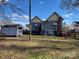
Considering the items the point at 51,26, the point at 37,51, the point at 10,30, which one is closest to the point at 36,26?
the point at 51,26

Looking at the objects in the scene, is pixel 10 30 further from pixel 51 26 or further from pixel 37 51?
pixel 37 51

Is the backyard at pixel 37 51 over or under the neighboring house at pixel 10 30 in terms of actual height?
under

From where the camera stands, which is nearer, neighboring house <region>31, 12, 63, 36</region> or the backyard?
the backyard

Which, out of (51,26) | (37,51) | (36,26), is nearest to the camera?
(37,51)

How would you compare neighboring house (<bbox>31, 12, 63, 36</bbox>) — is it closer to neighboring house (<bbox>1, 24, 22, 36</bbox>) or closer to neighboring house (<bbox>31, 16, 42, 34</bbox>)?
neighboring house (<bbox>31, 16, 42, 34</bbox>)

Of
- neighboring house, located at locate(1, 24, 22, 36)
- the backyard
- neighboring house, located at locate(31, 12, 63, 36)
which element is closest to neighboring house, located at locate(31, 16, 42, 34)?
neighboring house, located at locate(31, 12, 63, 36)

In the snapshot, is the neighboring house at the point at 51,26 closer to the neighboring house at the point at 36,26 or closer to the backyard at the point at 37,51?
the neighboring house at the point at 36,26

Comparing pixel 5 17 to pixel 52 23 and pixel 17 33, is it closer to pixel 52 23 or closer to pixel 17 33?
pixel 17 33

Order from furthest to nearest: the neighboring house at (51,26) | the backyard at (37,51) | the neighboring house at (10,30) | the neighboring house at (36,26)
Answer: the neighboring house at (36,26) < the neighboring house at (51,26) < the neighboring house at (10,30) < the backyard at (37,51)

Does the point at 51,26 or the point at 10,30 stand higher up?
the point at 51,26

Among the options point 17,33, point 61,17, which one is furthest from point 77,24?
point 17,33

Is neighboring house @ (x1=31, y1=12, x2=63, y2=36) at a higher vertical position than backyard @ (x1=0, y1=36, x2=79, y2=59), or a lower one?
higher

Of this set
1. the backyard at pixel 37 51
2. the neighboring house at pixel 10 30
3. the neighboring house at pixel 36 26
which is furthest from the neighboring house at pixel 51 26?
the backyard at pixel 37 51

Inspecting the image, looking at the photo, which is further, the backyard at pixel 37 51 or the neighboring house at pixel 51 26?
the neighboring house at pixel 51 26
